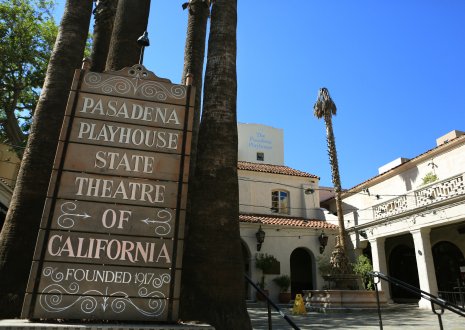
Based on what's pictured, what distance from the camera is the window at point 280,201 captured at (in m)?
26.0

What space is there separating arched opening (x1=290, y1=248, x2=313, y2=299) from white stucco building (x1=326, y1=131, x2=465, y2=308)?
12.3 ft

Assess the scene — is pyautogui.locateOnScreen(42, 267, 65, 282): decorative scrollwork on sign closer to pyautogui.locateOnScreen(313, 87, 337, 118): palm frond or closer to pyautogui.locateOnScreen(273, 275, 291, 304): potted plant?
pyautogui.locateOnScreen(273, 275, 291, 304): potted plant

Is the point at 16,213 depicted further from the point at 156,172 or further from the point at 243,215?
the point at 243,215

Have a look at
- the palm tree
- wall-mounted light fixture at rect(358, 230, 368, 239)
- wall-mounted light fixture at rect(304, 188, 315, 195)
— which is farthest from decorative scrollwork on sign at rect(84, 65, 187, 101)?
wall-mounted light fixture at rect(304, 188, 315, 195)

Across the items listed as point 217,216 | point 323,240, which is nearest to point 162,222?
point 217,216

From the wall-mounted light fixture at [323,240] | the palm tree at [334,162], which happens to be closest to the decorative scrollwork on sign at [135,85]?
the palm tree at [334,162]

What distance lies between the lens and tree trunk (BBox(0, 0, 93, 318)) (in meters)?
5.31

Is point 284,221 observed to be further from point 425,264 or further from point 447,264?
point 447,264

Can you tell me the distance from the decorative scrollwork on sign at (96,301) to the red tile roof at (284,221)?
60.6ft

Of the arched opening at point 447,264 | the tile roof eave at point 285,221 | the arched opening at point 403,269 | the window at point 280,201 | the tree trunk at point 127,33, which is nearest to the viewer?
the tree trunk at point 127,33

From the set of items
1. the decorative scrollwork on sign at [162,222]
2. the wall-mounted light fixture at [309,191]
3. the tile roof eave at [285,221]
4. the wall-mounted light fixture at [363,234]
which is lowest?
the decorative scrollwork on sign at [162,222]

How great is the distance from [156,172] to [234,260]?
5.90 feet

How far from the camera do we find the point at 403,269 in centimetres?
2338

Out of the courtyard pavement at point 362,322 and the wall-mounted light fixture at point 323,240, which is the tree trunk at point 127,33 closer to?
the courtyard pavement at point 362,322
